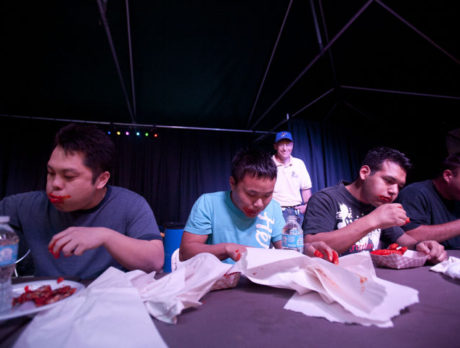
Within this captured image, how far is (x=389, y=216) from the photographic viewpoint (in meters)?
1.15

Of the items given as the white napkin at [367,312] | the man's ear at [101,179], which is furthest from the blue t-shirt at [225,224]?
the white napkin at [367,312]

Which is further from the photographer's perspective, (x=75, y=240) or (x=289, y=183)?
(x=289, y=183)

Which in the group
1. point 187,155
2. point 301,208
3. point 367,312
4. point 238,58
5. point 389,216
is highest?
point 238,58

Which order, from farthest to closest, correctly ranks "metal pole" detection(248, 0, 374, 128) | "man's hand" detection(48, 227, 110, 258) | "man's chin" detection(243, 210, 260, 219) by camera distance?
1. "metal pole" detection(248, 0, 374, 128)
2. "man's chin" detection(243, 210, 260, 219)
3. "man's hand" detection(48, 227, 110, 258)

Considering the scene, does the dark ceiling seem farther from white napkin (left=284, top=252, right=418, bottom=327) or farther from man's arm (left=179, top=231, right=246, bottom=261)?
white napkin (left=284, top=252, right=418, bottom=327)

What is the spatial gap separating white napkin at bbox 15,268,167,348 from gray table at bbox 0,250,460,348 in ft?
0.17

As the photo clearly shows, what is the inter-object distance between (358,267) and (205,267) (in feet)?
1.52

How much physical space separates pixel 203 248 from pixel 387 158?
4.19 feet

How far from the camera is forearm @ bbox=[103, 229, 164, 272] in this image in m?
0.87

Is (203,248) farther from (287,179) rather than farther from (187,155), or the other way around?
(187,155)

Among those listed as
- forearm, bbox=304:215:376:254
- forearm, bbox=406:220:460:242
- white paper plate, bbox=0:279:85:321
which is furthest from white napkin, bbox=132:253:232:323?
forearm, bbox=406:220:460:242

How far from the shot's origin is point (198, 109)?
4.34m

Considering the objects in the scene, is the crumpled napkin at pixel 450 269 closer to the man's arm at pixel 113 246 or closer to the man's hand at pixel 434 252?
the man's hand at pixel 434 252

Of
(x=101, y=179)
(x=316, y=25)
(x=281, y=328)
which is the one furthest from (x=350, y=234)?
(x=316, y=25)
